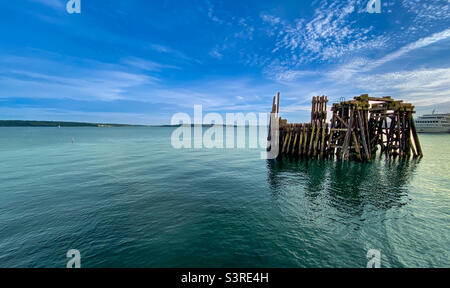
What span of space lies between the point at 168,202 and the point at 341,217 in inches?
380

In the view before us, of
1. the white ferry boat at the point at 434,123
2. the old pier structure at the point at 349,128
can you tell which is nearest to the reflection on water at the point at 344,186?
the old pier structure at the point at 349,128

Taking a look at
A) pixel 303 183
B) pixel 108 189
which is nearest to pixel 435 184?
pixel 303 183

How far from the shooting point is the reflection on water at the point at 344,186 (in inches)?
383

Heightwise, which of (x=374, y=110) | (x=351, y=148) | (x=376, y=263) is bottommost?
(x=376, y=263)

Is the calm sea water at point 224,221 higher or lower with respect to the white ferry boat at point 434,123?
lower

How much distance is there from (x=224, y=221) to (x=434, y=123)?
128257 millimetres

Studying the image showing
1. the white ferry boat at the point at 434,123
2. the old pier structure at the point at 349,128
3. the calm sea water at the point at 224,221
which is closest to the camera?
the calm sea water at the point at 224,221

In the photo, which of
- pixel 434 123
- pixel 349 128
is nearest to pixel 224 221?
pixel 349 128

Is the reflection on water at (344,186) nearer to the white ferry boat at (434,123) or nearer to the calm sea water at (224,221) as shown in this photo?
the calm sea water at (224,221)

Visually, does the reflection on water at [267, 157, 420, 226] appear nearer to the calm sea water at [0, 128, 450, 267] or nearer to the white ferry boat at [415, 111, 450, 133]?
the calm sea water at [0, 128, 450, 267]

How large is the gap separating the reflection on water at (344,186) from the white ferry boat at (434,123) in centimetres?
10154
